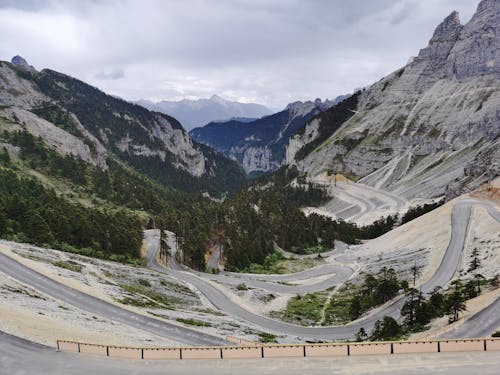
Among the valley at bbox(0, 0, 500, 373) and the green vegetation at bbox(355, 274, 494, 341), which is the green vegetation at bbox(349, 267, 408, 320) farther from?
the green vegetation at bbox(355, 274, 494, 341)

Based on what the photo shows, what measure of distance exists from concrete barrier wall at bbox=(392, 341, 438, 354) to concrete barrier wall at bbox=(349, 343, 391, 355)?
52 centimetres

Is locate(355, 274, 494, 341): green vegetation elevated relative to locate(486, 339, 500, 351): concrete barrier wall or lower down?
lower down

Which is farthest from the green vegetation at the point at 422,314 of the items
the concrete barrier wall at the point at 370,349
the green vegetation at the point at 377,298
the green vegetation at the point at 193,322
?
the green vegetation at the point at 193,322

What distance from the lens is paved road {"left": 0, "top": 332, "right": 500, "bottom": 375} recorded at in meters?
25.6

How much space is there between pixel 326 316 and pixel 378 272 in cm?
2477

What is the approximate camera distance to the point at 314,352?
27.6 m

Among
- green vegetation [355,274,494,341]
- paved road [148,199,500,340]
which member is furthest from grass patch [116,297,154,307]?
green vegetation [355,274,494,341]

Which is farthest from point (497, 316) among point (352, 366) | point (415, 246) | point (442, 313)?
point (415, 246)

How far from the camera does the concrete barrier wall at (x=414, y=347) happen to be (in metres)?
27.3

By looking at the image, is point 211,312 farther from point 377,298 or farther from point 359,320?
point 377,298

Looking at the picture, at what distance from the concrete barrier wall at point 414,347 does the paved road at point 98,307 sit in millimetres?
17823

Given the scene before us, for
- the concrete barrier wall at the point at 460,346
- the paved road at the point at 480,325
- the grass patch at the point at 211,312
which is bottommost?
the grass patch at the point at 211,312

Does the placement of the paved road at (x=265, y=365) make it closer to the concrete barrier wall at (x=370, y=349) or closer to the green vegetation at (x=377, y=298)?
the concrete barrier wall at (x=370, y=349)

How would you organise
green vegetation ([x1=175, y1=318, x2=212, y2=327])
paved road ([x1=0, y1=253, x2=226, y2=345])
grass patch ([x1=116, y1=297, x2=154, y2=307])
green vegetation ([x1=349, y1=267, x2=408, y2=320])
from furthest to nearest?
green vegetation ([x1=349, y1=267, x2=408, y2=320]), grass patch ([x1=116, y1=297, x2=154, y2=307]), green vegetation ([x1=175, y1=318, x2=212, y2=327]), paved road ([x1=0, y1=253, x2=226, y2=345])
